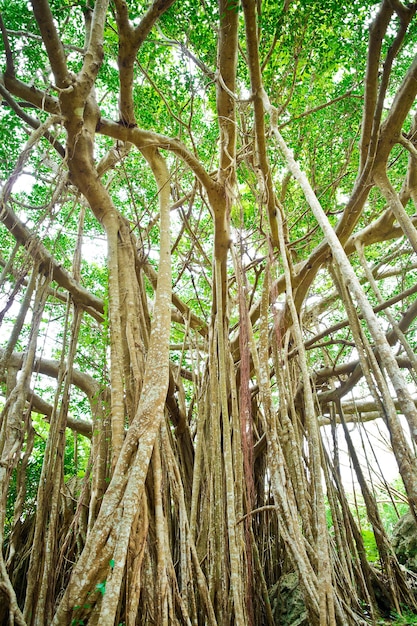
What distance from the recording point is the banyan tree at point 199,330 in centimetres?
187

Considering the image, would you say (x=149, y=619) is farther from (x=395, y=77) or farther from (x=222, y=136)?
(x=395, y=77)

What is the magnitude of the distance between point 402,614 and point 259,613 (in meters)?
1.00

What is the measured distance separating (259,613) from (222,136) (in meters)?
3.03

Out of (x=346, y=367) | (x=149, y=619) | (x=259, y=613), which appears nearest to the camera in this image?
(x=149, y=619)

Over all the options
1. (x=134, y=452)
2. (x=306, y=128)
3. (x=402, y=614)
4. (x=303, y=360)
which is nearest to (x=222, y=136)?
(x=306, y=128)

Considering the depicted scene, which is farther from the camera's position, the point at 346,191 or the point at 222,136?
the point at 346,191

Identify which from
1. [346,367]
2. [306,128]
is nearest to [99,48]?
[306,128]

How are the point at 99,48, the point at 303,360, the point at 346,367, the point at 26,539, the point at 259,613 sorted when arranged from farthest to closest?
the point at 346,367 → the point at 26,539 → the point at 259,613 → the point at 99,48 → the point at 303,360

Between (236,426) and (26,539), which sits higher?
(236,426)

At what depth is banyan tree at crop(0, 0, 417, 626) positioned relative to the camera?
1874 mm

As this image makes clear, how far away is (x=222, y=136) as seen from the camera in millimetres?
2750

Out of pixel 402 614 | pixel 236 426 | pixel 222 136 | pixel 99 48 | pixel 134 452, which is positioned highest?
pixel 99 48

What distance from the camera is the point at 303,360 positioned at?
80.7 inches

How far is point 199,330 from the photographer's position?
163 inches
